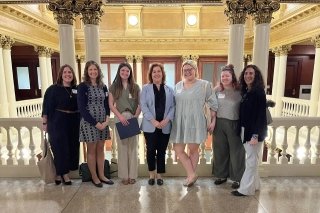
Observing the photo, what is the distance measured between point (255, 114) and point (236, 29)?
6.31 ft

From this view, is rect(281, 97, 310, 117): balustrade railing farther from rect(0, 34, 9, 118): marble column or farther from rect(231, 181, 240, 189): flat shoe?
rect(0, 34, 9, 118): marble column

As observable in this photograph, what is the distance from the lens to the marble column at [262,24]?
379 cm

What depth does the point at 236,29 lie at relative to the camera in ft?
12.9

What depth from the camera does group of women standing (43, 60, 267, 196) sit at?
2811mm

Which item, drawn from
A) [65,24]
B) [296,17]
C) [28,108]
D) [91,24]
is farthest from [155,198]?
[296,17]

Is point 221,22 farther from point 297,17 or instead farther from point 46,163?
point 46,163

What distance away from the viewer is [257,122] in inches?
102

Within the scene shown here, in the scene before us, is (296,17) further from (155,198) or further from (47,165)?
(47,165)

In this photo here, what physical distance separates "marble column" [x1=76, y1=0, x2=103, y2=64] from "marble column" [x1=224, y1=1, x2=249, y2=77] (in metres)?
2.15

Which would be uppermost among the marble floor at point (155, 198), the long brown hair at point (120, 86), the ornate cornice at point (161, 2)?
the ornate cornice at point (161, 2)

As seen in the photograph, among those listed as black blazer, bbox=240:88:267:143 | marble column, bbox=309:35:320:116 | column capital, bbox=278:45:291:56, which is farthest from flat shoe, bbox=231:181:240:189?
column capital, bbox=278:45:291:56

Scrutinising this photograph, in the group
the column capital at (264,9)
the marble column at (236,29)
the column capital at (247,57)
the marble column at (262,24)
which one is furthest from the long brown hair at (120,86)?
the column capital at (247,57)

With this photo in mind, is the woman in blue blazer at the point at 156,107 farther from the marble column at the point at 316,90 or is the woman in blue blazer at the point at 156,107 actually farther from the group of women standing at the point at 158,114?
the marble column at the point at 316,90

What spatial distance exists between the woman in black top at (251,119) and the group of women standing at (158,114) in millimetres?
12
